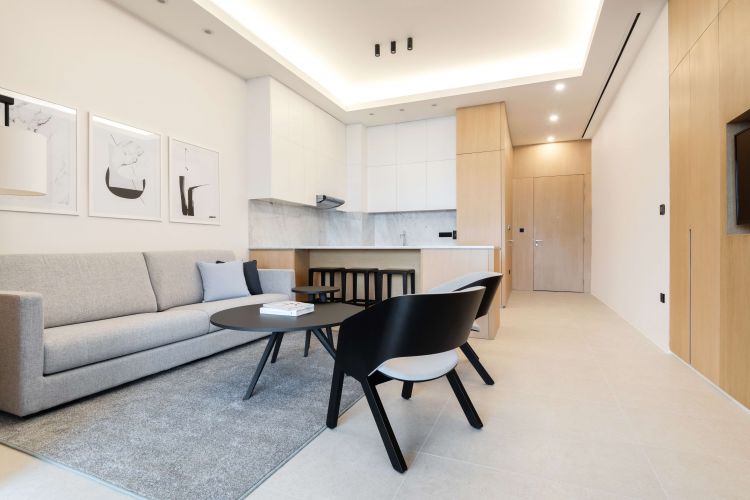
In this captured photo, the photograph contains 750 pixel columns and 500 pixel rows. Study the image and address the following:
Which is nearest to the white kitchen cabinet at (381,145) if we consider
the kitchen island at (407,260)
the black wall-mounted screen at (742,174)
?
the kitchen island at (407,260)

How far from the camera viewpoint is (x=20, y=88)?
8.67ft

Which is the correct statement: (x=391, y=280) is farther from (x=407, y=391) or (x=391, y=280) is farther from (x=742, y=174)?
(x=742, y=174)

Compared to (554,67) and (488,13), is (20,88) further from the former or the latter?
(554,67)

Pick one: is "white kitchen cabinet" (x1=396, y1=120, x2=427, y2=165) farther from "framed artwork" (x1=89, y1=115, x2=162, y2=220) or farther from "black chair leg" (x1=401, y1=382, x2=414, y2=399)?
"black chair leg" (x1=401, y1=382, x2=414, y2=399)

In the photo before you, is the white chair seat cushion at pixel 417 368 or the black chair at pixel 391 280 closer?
the white chair seat cushion at pixel 417 368

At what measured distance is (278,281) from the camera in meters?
4.17

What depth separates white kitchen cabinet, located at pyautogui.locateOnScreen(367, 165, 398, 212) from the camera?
656 cm

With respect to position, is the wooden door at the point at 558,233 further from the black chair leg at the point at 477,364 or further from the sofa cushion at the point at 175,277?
the sofa cushion at the point at 175,277

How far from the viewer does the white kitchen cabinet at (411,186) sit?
6.35 meters

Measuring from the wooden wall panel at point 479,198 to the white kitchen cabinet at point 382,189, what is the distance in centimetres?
120

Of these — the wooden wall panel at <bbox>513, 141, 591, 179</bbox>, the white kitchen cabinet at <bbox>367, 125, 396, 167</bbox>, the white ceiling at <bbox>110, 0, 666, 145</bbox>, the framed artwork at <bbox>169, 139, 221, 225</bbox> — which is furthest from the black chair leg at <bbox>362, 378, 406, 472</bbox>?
the wooden wall panel at <bbox>513, 141, 591, 179</bbox>

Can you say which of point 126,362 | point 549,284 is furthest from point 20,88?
point 549,284

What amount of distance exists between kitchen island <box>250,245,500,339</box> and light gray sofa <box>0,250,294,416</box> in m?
1.18

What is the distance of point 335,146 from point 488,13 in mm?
3045
